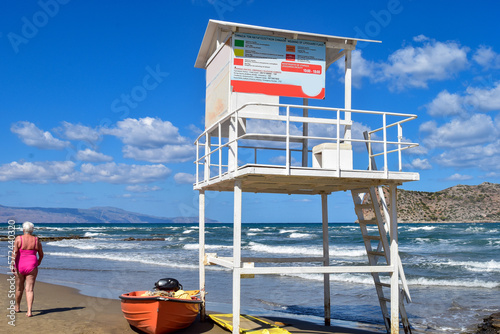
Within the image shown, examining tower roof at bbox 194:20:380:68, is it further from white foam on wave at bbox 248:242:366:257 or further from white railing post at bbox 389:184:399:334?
white foam on wave at bbox 248:242:366:257

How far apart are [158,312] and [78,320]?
9.66ft

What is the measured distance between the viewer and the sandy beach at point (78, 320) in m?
10.5

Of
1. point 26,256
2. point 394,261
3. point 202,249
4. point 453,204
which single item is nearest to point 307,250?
point 202,249

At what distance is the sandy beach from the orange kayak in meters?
0.56

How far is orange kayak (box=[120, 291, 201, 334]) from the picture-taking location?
9.76 meters

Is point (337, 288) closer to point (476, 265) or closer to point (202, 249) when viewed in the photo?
point (202, 249)

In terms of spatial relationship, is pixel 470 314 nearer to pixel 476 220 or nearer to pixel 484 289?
pixel 484 289

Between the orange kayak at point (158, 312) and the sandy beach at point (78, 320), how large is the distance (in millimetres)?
556

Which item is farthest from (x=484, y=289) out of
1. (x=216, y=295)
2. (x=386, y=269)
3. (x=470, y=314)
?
(x=386, y=269)

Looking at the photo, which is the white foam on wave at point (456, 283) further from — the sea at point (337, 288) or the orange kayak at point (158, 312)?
the orange kayak at point (158, 312)

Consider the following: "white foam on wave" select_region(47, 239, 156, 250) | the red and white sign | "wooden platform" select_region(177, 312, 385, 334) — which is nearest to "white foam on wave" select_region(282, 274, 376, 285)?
"wooden platform" select_region(177, 312, 385, 334)

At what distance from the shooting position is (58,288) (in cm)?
1750

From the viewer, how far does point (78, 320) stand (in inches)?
456

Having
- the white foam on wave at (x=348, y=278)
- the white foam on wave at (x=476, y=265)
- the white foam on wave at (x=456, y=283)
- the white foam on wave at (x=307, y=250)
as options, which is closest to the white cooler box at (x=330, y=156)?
the white foam on wave at (x=348, y=278)
